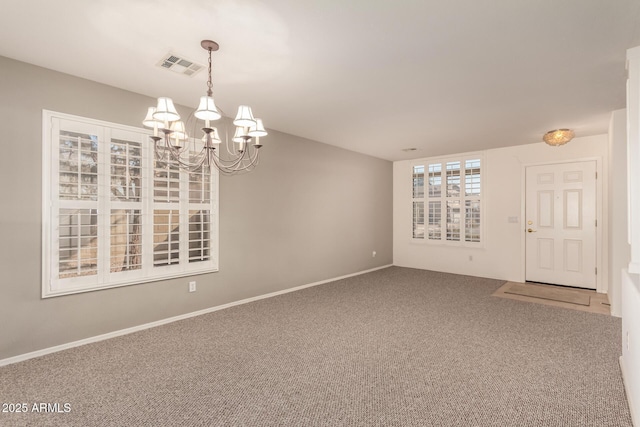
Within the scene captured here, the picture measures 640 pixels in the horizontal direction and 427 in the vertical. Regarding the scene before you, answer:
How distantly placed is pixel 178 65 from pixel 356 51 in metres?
1.48

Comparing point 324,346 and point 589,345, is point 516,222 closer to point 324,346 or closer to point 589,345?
point 589,345

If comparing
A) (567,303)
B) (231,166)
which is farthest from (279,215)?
(567,303)

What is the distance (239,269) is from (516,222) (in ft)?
15.7

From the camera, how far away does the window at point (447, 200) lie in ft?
19.6

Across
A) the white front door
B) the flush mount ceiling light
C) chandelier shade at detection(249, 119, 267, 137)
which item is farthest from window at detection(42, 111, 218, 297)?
the white front door

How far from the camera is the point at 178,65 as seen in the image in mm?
2586

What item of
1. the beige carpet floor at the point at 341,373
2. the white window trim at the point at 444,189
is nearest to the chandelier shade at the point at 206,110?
the beige carpet floor at the point at 341,373

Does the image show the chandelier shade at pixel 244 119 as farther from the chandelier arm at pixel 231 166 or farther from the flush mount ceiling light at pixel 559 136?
the flush mount ceiling light at pixel 559 136

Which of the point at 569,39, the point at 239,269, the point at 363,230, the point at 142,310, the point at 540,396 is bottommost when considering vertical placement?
the point at 540,396

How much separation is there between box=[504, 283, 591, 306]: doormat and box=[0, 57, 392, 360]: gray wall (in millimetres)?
2591

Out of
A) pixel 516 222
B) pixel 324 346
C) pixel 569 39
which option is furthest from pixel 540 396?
pixel 516 222

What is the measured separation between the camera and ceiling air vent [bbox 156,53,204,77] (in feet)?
8.11

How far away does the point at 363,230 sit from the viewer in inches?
246

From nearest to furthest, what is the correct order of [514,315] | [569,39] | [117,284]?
[569,39], [117,284], [514,315]
